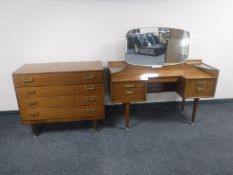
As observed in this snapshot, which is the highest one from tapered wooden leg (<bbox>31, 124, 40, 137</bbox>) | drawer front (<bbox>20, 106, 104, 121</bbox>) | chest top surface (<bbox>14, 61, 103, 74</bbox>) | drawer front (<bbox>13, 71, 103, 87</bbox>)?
chest top surface (<bbox>14, 61, 103, 74</bbox>)

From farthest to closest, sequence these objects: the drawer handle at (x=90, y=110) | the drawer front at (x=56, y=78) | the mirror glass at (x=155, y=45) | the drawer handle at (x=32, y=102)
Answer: the mirror glass at (x=155, y=45), the drawer handle at (x=90, y=110), the drawer handle at (x=32, y=102), the drawer front at (x=56, y=78)

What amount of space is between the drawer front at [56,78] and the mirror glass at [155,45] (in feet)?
2.15

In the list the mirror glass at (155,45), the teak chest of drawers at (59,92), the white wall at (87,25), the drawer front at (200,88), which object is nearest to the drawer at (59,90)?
the teak chest of drawers at (59,92)

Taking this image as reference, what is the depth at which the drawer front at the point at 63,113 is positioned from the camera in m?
2.14

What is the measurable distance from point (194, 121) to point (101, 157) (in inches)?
50.8

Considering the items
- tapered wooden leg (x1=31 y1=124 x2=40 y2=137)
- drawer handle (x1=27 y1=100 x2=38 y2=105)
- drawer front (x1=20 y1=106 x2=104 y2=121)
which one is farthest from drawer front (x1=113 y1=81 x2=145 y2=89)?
tapered wooden leg (x1=31 y1=124 x2=40 y2=137)

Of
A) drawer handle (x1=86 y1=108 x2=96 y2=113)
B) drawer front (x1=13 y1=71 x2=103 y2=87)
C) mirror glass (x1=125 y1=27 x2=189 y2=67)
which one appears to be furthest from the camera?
mirror glass (x1=125 y1=27 x2=189 y2=67)

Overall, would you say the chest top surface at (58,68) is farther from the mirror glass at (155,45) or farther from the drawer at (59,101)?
the mirror glass at (155,45)

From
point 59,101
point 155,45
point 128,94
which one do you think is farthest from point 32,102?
point 155,45

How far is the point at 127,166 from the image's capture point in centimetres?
182

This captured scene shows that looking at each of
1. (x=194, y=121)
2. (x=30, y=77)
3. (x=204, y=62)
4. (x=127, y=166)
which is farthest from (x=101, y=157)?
(x=204, y=62)

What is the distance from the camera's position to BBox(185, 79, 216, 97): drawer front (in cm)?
219

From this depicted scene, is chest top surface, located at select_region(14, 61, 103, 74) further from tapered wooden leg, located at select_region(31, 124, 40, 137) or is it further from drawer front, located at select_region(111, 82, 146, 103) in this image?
tapered wooden leg, located at select_region(31, 124, 40, 137)

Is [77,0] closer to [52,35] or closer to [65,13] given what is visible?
[65,13]
